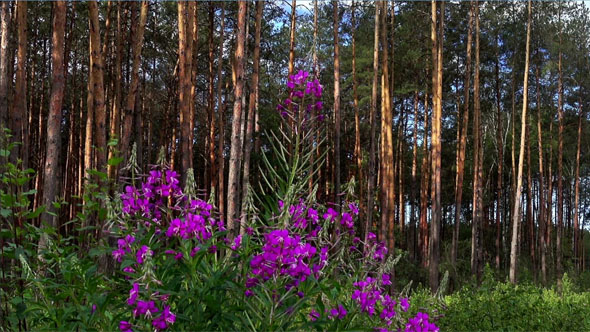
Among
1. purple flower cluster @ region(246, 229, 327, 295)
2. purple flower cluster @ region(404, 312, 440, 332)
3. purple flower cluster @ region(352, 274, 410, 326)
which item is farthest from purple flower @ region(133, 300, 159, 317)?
purple flower cluster @ region(404, 312, 440, 332)

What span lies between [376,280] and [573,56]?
23743 mm

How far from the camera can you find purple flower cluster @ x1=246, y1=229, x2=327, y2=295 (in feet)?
6.96

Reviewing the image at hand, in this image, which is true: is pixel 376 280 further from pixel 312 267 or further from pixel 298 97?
pixel 298 97

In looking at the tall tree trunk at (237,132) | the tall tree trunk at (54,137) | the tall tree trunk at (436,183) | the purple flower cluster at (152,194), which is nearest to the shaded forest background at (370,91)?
the tall tree trunk at (436,183)

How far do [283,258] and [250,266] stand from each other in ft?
0.86

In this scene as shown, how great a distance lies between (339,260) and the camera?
2449 mm

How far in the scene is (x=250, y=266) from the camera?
2314 millimetres

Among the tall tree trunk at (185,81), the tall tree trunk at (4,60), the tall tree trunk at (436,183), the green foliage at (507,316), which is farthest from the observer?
the tall tree trunk at (436,183)

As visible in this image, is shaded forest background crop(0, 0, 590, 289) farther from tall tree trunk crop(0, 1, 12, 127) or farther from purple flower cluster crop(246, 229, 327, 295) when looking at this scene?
purple flower cluster crop(246, 229, 327, 295)

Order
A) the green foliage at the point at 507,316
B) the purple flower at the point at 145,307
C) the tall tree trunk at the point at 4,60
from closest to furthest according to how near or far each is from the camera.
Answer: the purple flower at the point at 145,307, the green foliage at the point at 507,316, the tall tree trunk at the point at 4,60

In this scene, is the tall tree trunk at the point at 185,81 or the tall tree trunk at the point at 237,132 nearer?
the tall tree trunk at the point at 237,132

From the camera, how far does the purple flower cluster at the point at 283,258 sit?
2.12 m

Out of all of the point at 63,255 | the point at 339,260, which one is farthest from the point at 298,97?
the point at 63,255

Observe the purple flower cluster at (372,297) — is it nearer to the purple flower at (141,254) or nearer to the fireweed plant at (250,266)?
the fireweed plant at (250,266)
